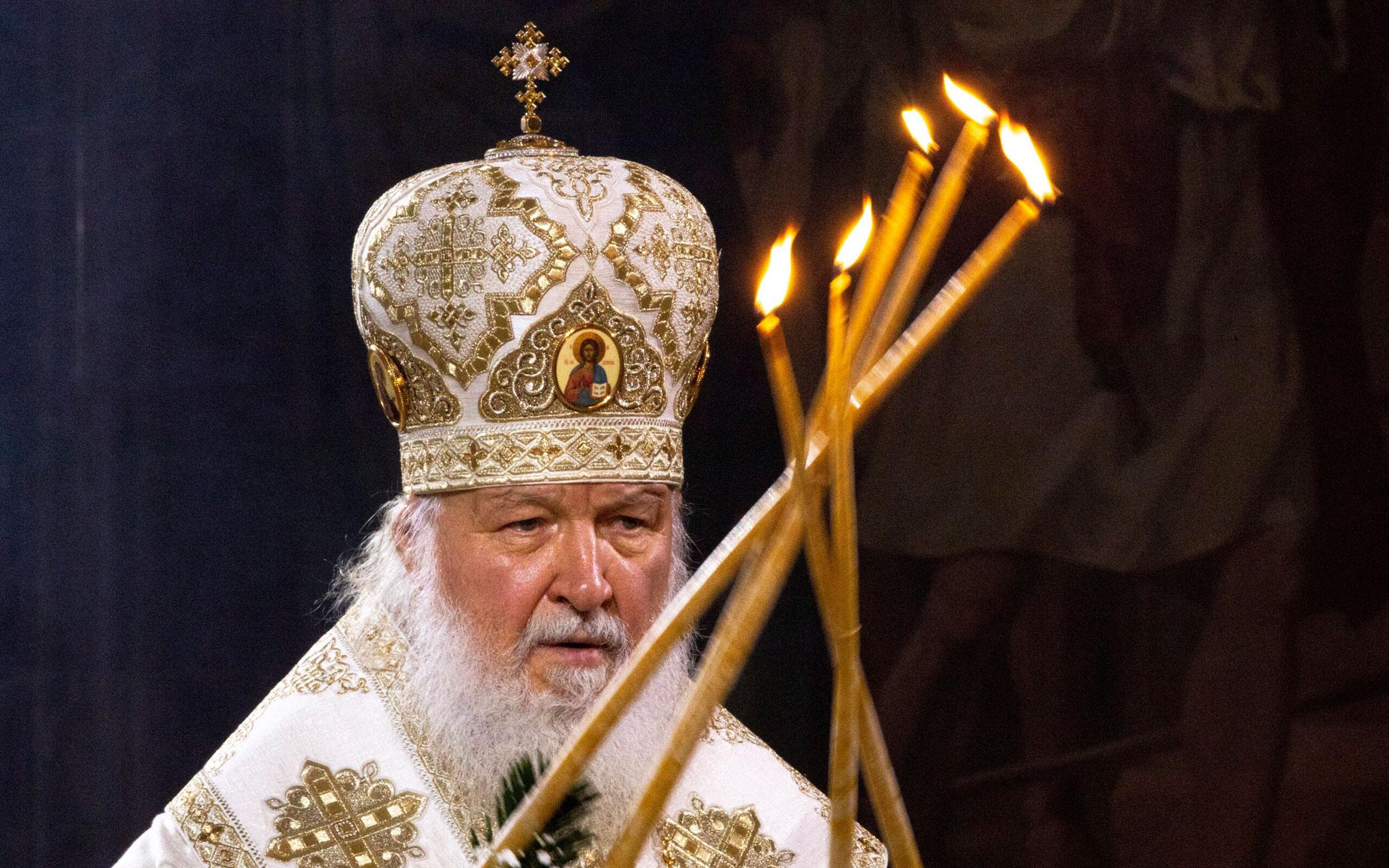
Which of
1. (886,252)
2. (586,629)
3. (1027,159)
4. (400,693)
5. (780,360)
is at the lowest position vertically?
(400,693)

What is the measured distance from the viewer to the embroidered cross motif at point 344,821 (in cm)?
299

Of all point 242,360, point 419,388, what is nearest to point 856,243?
point 419,388

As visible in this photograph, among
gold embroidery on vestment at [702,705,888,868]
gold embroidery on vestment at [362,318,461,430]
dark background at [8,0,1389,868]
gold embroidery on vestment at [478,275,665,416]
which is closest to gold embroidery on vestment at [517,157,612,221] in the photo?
gold embroidery on vestment at [478,275,665,416]

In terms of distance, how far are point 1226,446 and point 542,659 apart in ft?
6.57

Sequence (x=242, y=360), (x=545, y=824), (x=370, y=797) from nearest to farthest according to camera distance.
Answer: (x=545, y=824)
(x=370, y=797)
(x=242, y=360)

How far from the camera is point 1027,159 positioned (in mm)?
2002

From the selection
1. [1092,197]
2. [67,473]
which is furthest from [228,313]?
[1092,197]

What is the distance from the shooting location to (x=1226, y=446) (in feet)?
14.1

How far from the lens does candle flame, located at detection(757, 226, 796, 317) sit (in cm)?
195

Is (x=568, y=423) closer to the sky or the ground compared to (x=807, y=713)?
closer to the sky

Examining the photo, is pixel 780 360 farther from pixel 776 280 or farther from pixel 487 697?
pixel 487 697

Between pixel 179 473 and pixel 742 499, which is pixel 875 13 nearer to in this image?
pixel 742 499

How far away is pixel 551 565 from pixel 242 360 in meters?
1.54

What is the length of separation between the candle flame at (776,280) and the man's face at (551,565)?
1145 mm
